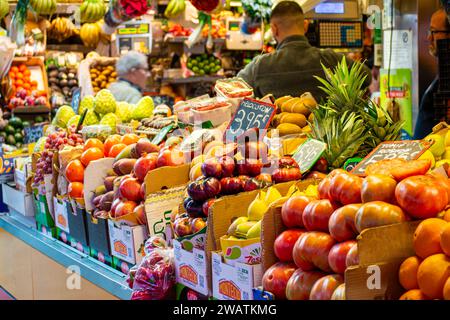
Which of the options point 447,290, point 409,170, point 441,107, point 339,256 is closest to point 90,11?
point 441,107

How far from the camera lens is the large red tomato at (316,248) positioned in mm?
1869

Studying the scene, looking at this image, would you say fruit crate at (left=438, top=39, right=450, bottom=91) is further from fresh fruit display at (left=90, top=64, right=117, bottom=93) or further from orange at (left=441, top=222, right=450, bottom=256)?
fresh fruit display at (left=90, top=64, right=117, bottom=93)

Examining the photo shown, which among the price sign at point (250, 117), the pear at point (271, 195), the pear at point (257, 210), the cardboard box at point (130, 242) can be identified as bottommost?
the cardboard box at point (130, 242)

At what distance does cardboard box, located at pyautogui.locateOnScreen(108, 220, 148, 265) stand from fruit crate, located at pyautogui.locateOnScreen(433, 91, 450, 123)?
2614 mm

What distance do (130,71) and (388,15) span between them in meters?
2.64

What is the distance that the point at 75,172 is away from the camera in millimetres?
3559

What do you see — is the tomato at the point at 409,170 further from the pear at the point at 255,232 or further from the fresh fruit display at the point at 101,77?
the fresh fruit display at the point at 101,77

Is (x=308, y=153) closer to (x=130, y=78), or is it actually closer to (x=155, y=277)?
(x=155, y=277)

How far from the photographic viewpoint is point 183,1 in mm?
8906

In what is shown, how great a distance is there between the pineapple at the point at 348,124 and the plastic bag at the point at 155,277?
73 centimetres

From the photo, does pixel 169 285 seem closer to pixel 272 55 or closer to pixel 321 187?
pixel 321 187

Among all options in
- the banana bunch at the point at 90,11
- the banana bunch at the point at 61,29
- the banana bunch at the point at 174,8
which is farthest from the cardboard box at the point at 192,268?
the banana bunch at the point at 61,29

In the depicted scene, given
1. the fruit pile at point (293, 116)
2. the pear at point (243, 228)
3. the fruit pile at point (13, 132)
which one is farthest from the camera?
the fruit pile at point (13, 132)

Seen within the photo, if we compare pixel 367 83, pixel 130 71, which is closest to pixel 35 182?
pixel 367 83
